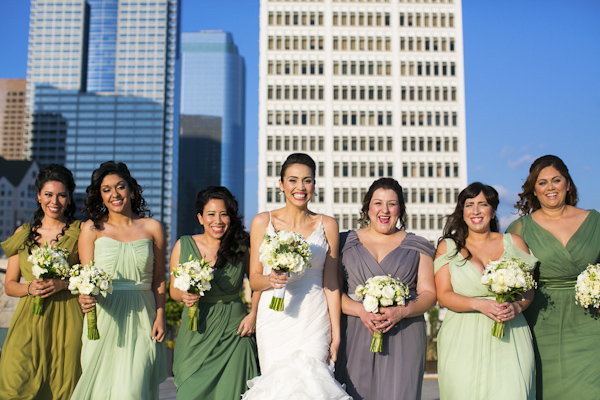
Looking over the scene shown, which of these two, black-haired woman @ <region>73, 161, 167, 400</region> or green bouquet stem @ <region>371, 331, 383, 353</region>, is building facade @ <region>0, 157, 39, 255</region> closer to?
black-haired woman @ <region>73, 161, 167, 400</region>

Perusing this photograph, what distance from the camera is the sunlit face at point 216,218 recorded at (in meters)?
7.50

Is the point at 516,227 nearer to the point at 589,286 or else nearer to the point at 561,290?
the point at 561,290

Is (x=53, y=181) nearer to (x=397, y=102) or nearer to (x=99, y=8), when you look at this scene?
(x=397, y=102)

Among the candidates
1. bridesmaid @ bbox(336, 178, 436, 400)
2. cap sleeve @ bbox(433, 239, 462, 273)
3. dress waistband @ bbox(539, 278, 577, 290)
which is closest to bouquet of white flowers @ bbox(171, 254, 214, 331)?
bridesmaid @ bbox(336, 178, 436, 400)

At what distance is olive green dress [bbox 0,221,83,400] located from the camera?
23.4 ft

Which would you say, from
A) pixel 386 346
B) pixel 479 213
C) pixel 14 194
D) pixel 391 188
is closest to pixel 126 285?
pixel 386 346

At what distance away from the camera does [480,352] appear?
260 inches

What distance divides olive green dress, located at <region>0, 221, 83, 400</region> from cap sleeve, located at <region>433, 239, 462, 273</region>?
4431 mm

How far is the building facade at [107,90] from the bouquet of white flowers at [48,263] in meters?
162

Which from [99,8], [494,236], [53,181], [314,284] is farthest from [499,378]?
[99,8]

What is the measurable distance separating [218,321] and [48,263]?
2.08m

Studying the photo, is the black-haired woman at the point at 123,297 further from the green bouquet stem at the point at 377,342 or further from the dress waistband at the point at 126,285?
the green bouquet stem at the point at 377,342

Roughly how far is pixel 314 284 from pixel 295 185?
114 centimetres

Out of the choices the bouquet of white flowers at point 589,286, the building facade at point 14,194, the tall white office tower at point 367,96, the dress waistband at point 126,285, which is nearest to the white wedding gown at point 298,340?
the dress waistband at point 126,285
